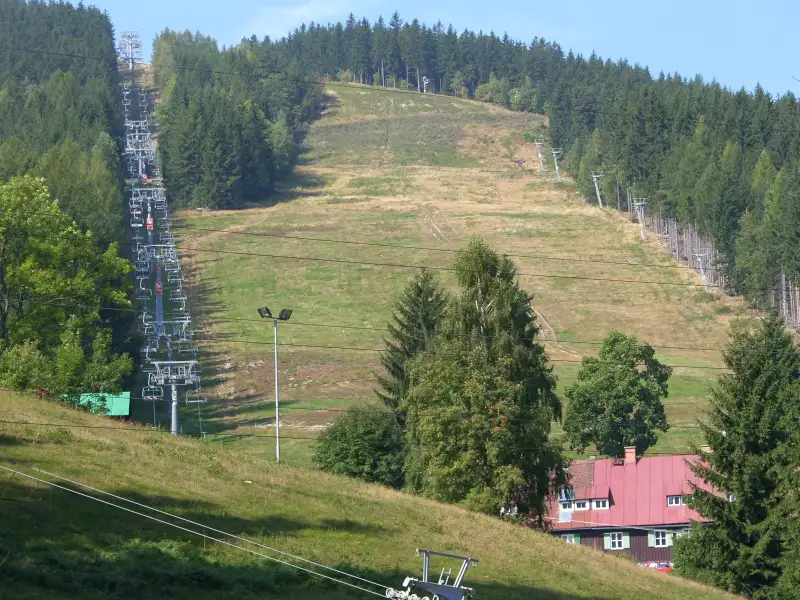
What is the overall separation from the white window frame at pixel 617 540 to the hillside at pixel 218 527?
2589cm

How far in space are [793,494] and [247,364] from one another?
62132mm

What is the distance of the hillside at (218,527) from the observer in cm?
2858

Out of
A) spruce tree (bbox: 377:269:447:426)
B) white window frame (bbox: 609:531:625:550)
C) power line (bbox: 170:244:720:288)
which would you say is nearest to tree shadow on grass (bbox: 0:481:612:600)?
spruce tree (bbox: 377:269:447:426)

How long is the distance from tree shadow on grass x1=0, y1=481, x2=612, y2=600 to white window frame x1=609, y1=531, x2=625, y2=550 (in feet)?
121

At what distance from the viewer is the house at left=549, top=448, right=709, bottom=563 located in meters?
70.5

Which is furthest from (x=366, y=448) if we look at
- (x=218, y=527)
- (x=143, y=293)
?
(x=143, y=293)

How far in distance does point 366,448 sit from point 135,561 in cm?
3468

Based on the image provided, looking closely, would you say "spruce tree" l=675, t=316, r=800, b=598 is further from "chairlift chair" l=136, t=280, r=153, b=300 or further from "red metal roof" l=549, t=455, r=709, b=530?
"chairlift chair" l=136, t=280, r=153, b=300

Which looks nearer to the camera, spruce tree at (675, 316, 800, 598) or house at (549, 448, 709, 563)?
spruce tree at (675, 316, 800, 598)

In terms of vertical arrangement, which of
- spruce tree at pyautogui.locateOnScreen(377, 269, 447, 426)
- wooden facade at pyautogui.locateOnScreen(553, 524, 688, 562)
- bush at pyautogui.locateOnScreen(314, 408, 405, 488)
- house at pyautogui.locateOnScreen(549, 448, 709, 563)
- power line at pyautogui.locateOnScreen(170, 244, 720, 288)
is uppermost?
power line at pyautogui.locateOnScreen(170, 244, 720, 288)

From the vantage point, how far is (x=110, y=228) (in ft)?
334

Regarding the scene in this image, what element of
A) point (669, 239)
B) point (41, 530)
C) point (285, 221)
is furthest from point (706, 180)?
point (41, 530)

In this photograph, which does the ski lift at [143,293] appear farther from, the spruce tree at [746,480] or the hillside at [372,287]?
the spruce tree at [746,480]

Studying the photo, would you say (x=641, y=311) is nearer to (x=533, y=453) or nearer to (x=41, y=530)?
(x=533, y=453)
